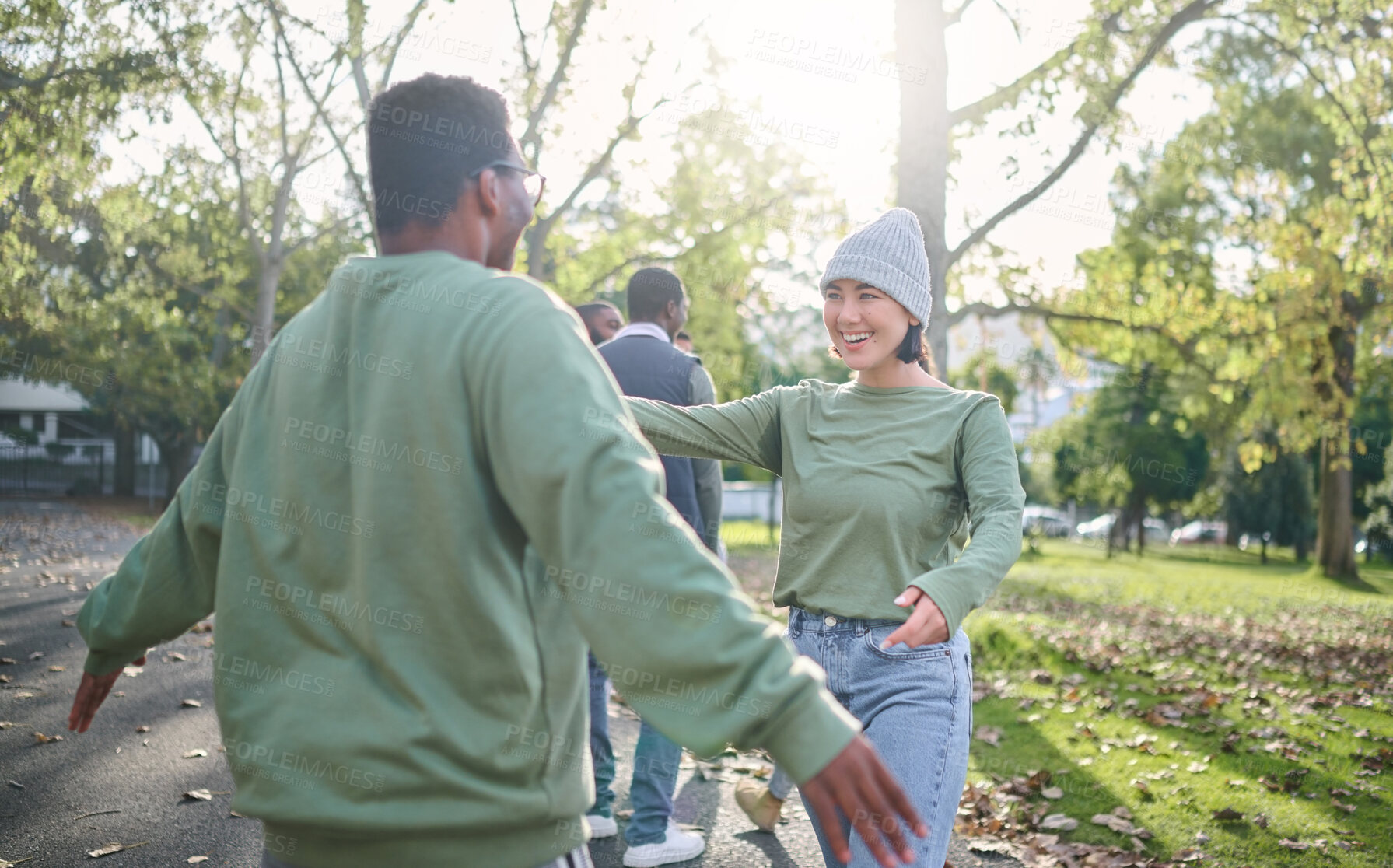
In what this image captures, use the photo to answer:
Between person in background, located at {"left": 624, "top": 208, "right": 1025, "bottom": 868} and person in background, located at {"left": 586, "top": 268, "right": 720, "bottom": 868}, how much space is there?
73.3 inches

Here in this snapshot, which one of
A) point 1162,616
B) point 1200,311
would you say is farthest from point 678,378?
point 1162,616

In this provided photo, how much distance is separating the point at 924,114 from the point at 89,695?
8489 millimetres

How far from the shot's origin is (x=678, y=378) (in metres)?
4.96

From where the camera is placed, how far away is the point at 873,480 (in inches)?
109

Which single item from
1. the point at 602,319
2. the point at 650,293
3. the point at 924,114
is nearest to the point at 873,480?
the point at 650,293

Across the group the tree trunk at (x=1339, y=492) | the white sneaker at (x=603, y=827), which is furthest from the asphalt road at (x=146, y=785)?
the tree trunk at (x=1339, y=492)

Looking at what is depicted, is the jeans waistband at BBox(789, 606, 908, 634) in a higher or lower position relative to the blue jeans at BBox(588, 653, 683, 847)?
higher

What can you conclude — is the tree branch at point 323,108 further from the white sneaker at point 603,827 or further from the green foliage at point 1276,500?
the green foliage at point 1276,500

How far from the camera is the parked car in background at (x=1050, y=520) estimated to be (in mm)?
55438

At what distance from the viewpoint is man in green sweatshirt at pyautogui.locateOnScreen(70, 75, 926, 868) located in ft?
4.58

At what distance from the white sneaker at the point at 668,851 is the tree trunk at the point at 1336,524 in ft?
76.2

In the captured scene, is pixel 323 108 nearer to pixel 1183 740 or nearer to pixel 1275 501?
pixel 1183 740

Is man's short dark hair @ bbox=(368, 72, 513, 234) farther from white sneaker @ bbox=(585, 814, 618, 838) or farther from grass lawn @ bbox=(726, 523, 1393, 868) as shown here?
grass lawn @ bbox=(726, 523, 1393, 868)

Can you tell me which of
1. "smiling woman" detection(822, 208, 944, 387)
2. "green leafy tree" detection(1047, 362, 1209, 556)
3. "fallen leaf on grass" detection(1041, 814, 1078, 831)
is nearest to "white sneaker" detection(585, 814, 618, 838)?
"fallen leaf on grass" detection(1041, 814, 1078, 831)
